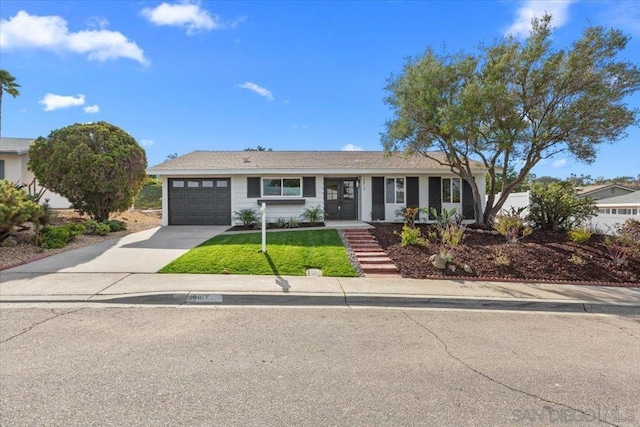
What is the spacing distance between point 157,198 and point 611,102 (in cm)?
2419

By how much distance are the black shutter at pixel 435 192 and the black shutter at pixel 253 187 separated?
7970mm

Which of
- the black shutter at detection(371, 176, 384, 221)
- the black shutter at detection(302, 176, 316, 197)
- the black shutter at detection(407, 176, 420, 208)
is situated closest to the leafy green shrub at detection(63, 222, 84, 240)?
the black shutter at detection(302, 176, 316, 197)

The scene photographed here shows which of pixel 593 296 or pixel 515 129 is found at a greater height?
pixel 515 129

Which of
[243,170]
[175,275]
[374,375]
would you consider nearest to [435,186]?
[243,170]

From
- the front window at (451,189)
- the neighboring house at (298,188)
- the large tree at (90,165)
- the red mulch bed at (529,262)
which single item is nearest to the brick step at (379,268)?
the red mulch bed at (529,262)

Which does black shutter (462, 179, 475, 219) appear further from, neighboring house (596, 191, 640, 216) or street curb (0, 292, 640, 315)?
street curb (0, 292, 640, 315)

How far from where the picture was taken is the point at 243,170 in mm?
14078

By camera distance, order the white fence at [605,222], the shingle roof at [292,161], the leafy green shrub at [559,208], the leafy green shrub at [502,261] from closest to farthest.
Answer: the leafy green shrub at [502,261], the leafy green shrub at [559,208], the white fence at [605,222], the shingle roof at [292,161]

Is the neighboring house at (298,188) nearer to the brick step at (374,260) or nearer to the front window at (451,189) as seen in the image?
the front window at (451,189)

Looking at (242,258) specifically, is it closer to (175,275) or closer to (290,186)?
(175,275)

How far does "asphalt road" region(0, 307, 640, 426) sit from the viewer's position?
8.63ft

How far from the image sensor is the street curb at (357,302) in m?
5.54

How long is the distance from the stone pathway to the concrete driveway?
4.79m

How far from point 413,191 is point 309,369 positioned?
12918 mm
